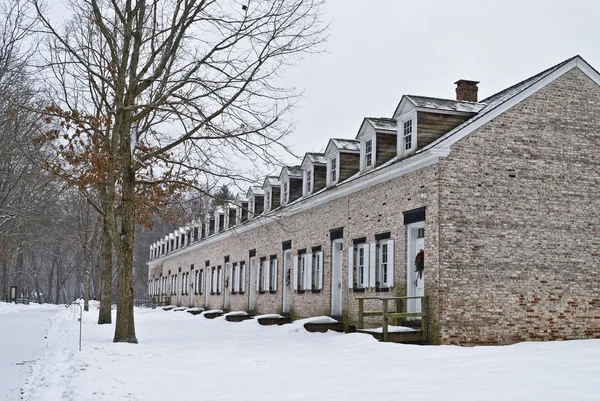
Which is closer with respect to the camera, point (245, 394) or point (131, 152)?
point (245, 394)

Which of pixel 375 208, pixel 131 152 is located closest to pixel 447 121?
pixel 375 208

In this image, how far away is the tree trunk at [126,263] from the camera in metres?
18.0

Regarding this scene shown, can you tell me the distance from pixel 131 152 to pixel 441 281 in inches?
349

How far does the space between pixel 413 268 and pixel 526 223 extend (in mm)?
3064

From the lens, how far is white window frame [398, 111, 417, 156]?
61.5 feet

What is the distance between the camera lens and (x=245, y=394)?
952 centimetres

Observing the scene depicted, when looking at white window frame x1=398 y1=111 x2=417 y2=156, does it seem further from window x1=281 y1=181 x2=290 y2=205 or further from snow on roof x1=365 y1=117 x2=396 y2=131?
window x1=281 y1=181 x2=290 y2=205

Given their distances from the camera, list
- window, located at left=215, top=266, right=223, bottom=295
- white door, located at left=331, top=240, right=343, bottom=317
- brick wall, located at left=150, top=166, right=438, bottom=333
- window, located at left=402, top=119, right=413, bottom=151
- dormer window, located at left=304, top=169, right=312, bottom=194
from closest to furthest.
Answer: brick wall, located at left=150, top=166, right=438, bottom=333 < window, located at left=402, top=119, right=413, bottom=151 < white door, located at left=331, top=240, right=343, bottom=317 < dormer window, located at left=304, top=169, right=312, bottom=194 < window, located at left=215, top=266, right=223, bottom=295

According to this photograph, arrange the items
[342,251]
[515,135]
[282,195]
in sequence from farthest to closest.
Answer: [282,195] < [342,251] < [515,135]

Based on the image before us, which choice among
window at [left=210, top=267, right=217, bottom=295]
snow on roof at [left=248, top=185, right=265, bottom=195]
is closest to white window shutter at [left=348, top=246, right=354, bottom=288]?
snow on roof at [left=248, top=185, right=265, bottom=195]

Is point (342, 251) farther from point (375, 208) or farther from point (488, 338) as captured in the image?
point (488, 338)

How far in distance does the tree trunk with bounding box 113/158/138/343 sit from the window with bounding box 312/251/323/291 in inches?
321

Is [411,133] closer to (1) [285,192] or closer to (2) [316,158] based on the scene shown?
(2) [316,158]

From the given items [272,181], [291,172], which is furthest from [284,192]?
[272,181]
